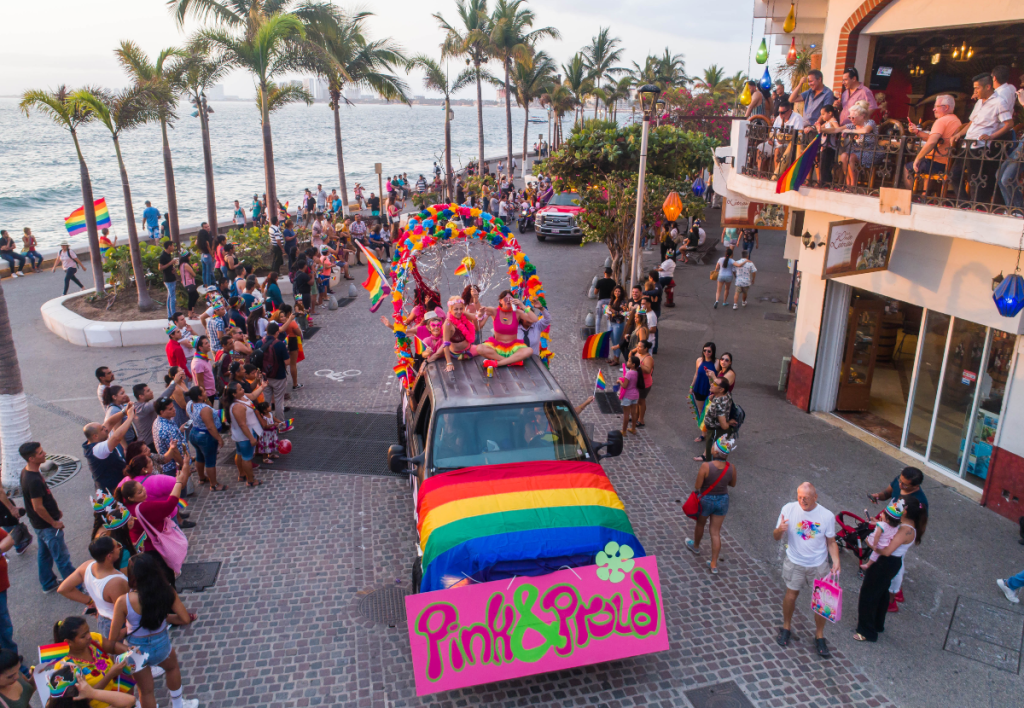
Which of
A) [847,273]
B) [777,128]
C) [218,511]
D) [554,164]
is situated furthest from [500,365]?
[554,164]

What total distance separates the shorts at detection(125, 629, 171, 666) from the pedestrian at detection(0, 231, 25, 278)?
20280 mm

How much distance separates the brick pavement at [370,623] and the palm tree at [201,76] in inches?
554

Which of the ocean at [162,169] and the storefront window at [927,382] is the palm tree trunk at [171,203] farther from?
the storefront window at [927,382]

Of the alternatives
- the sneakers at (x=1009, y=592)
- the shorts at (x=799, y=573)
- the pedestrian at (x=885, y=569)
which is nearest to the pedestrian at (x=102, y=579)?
the shorts at (x=799, y=573)

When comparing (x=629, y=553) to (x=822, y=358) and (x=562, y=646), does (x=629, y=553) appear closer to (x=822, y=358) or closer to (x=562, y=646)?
(x=562, y=646)

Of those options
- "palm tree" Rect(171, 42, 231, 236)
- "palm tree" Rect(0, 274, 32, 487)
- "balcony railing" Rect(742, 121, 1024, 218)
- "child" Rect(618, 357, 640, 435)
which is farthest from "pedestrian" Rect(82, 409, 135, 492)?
"palm tree" Rect(171, 42, 231, 236)

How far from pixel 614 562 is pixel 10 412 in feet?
25.5

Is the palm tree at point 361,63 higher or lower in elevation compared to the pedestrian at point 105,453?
higher

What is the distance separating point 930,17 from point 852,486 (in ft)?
21.5

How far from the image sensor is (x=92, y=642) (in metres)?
4.69

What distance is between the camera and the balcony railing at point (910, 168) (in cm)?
742

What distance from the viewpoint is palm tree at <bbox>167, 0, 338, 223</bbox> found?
21.0m

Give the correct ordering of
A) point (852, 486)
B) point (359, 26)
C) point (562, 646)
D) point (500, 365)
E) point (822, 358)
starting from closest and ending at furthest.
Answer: point (562, 646)
point (500, 365)
point (852, 486)
point (822, 358)
point (359, 26)

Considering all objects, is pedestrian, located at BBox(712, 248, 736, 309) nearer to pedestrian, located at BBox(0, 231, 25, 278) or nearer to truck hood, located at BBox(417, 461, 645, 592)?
truck hood, located at BBox(417, 461, 645, 592)
